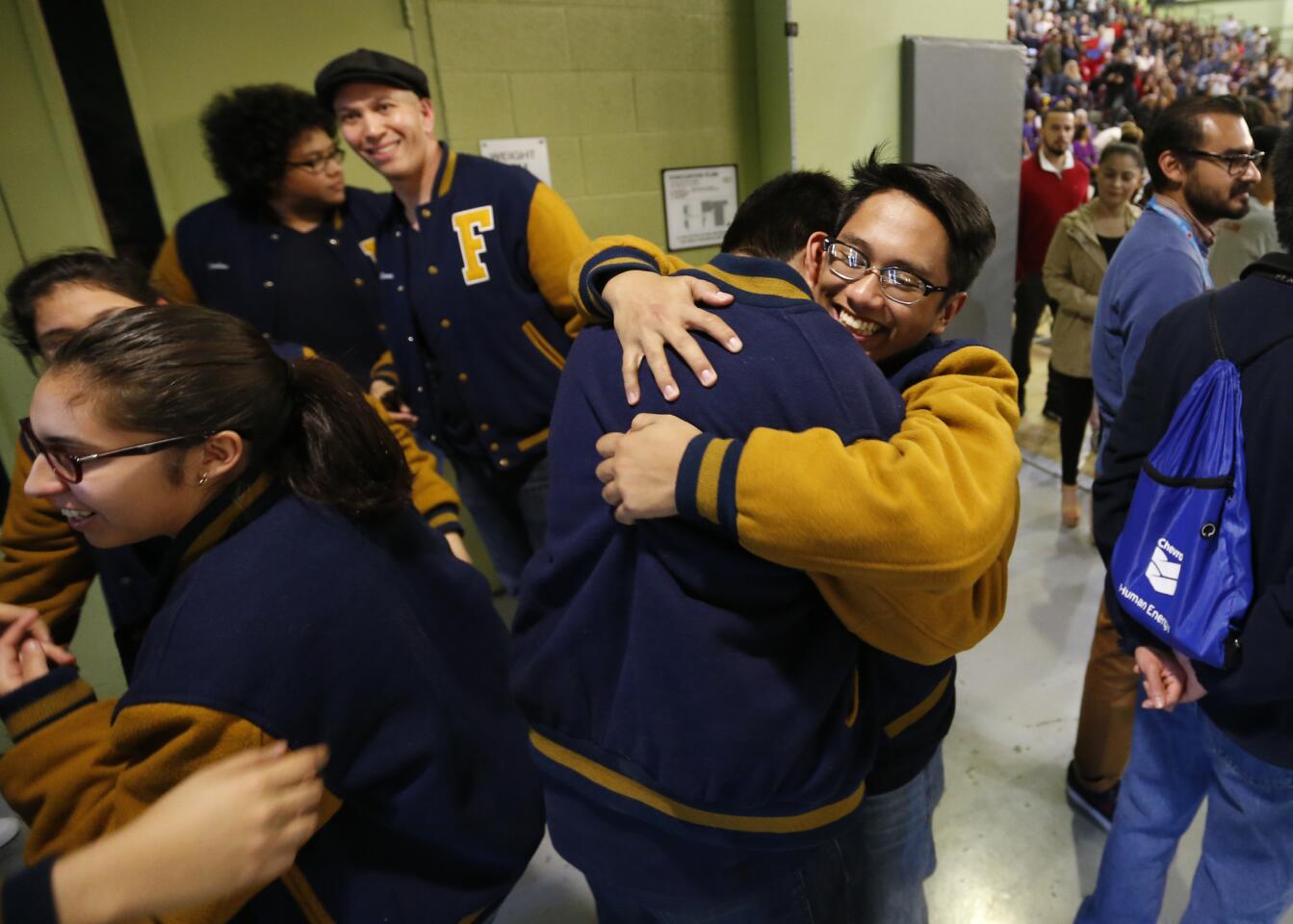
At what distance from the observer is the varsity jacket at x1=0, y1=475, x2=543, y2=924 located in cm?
81

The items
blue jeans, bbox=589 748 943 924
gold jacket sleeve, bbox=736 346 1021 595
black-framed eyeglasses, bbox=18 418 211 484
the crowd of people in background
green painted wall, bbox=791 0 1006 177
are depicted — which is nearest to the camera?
gold jacket sleeve, bbox=736 346 1021 595

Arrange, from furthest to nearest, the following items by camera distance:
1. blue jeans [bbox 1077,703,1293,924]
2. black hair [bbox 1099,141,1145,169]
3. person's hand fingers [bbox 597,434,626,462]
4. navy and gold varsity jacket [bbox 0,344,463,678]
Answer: black hair [bbox 1099,141,1145,169], navy and gold varsity jacket [bbox 0,344,463,678], blue jeans [bbox 1077,703,1293,924], person's hand fingers [bbox 597,434,626,462]

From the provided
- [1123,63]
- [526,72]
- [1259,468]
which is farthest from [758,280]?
[1123,63]

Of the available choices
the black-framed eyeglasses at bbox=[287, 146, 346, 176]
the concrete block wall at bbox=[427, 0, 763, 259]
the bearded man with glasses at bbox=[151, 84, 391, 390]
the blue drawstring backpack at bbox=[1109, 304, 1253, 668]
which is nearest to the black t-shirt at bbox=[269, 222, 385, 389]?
the bearded man with glasses at bbox=[151, 84, 391, 390]

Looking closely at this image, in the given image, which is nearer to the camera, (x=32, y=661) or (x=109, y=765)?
(x=109, y=765)

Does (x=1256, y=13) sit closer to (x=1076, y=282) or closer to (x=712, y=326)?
(x=1076, y=282)

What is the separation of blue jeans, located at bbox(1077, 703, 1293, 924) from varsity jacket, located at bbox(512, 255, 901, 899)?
0.75 m

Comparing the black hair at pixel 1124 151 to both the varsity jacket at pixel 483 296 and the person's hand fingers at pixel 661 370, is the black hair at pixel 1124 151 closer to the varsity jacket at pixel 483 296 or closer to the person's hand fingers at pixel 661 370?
the varsity jacket at pixel 483 296

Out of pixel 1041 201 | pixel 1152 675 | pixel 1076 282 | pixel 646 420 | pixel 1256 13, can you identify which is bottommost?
pixel 1152 675

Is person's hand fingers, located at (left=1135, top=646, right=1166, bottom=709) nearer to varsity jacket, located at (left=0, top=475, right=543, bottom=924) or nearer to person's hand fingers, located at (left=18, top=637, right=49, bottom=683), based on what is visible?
varsity jacket, located at (left=0, top=475, right=543, bottom=924)

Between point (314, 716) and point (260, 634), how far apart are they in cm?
12

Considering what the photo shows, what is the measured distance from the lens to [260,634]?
2.74 ft

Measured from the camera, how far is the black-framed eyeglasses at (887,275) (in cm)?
101

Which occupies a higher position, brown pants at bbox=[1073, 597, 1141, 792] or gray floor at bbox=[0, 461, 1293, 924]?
brown pants at bbox=[1073, 597, 1141, 792]
